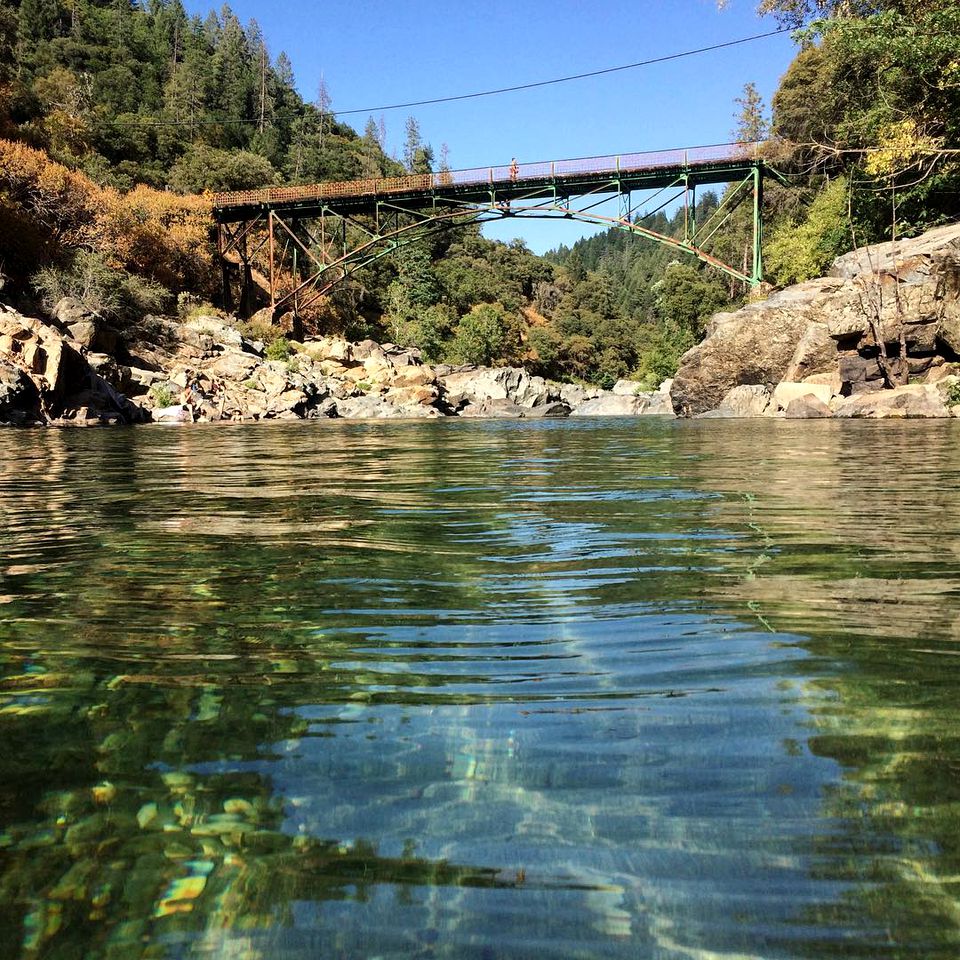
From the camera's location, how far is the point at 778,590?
2508 millimetres

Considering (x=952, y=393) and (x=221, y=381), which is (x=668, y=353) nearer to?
(x=221, y=381)

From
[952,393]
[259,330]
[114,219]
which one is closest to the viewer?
[952,393]

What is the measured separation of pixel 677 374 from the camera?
23.2 metres

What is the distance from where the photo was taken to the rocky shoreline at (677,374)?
16516 millimetres

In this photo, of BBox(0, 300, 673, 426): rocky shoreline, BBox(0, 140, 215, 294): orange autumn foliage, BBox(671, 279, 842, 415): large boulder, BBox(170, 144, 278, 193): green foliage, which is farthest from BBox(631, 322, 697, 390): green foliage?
BBox(170, 144, 278, 193): green foliage

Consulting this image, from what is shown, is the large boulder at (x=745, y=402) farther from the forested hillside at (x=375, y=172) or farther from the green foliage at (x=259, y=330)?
the green foliage at (x=259, y=330)

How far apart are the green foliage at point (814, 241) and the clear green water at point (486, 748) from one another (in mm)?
24500

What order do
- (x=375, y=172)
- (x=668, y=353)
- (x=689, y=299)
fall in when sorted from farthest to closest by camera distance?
(x=375, y=172)
(x=668, y=353)
(x=689, y=299)

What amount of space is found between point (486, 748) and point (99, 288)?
94.1 feet

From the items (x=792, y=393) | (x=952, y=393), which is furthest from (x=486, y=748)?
(x=792, y=393)

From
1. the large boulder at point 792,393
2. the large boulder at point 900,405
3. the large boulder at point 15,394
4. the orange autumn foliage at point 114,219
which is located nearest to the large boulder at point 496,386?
the orange autumn foliage at point 114,219

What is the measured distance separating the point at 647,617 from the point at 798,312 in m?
20.5

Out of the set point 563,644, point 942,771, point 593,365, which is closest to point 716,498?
point 563,644

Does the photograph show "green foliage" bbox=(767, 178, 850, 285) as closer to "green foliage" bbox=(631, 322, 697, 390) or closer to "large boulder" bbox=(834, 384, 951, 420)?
"green foliage" bbox=(631, 322, 697, 390)
